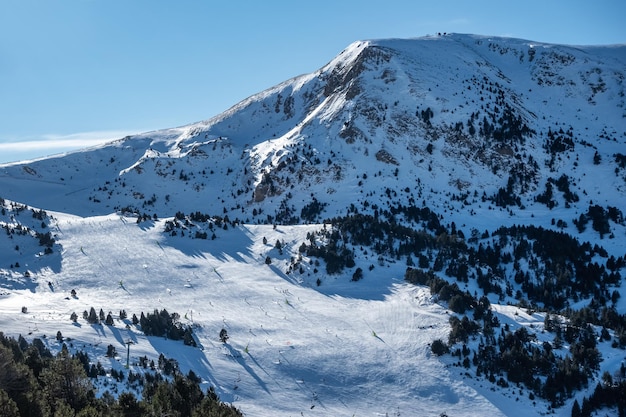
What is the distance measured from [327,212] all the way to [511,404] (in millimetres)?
71000

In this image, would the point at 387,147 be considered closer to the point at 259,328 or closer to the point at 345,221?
the point at 345,221

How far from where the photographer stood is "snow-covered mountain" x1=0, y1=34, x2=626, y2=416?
187 ft

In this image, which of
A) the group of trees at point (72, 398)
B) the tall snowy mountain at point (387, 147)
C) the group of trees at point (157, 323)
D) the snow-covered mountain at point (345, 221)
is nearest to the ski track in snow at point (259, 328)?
the snow-covered mountain at point (345, 221)

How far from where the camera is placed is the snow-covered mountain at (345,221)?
187ft

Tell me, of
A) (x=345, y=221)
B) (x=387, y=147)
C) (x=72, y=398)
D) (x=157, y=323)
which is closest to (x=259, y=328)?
(x=157, y=323)

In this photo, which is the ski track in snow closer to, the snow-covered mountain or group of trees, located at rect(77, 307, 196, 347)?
the snow-covered mountain

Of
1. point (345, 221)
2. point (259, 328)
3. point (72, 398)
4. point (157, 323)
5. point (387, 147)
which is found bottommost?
point (259, 328)

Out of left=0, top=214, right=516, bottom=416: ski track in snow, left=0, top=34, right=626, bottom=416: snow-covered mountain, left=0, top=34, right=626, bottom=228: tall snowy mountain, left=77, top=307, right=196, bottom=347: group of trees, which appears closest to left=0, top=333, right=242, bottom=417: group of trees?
left=0, top=214, right=516, bottom=416: ski track in snow

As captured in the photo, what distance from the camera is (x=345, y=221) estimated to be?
91.5 m

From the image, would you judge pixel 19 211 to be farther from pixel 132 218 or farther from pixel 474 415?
pixel 474 415

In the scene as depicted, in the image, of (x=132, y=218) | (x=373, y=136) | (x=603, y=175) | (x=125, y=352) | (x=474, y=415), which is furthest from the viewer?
(x=373, y=136)

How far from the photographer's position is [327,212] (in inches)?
4651

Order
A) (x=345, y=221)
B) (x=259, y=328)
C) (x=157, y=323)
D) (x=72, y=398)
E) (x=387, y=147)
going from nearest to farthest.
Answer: (x=72, y=398) < (x=157, y=323) < (x=259, y=328) < (x=345, y=221) < (x=387, y=147)

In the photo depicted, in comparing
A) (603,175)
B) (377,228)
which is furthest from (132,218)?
(603,175)
